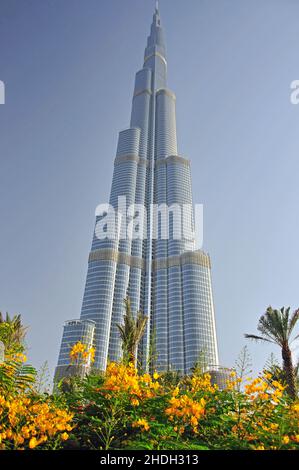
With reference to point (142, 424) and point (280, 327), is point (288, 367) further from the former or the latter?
point (142, 424)

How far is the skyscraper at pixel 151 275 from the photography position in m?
110

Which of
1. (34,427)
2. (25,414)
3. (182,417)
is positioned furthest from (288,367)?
(34,427)

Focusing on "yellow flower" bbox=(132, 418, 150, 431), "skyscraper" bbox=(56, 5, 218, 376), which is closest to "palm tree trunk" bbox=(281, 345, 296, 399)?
"yellow flower" bbox=(132, 418, 150, 431)

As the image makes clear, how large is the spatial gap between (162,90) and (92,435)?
201m

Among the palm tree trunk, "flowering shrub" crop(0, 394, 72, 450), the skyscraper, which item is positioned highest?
the skyscraper

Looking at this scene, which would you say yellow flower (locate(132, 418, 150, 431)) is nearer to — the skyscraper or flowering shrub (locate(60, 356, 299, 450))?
flowering shrub (locate(60, 356, 299, 450))

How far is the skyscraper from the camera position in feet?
362

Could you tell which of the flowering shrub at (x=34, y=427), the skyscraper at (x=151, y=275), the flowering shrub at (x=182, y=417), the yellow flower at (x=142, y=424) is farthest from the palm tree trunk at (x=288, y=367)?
the skyscraper at (x=151, y=275)

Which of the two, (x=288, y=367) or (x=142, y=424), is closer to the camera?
(x=142, y=424)


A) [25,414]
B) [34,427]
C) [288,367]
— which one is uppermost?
[288,367]

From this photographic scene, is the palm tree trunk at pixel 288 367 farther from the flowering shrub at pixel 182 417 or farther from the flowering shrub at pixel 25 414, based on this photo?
the flowering shrub at pixel 25 414

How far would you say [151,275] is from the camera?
13275cm

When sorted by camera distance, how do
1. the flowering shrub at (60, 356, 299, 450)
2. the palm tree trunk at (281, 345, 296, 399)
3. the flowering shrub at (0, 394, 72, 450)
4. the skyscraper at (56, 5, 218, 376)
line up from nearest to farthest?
the flowering shrub at (0, 394, 72, 450), the flowering shrub at (60, 356, 299, 450), the palm tree trunk at (281, 345, 296, 399), the skyscraper at (56, 5, 218, 376)

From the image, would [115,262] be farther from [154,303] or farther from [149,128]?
[149,128]
